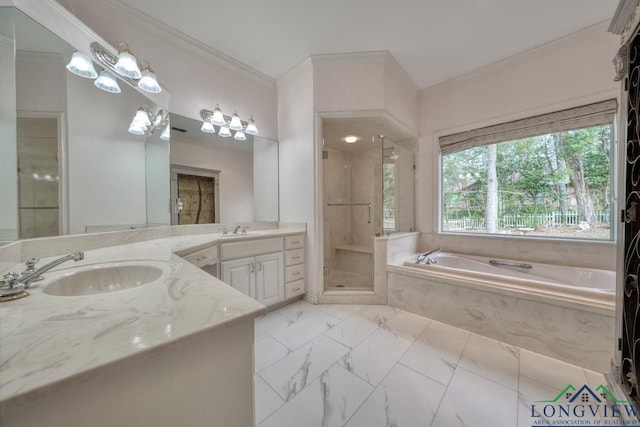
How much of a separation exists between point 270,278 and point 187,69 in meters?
2.26

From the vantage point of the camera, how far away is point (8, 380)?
0.37 m

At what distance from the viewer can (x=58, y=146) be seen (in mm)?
1354

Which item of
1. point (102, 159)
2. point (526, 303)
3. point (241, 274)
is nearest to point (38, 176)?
point (102, 159)

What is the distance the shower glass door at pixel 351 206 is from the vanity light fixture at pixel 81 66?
2.17 meters

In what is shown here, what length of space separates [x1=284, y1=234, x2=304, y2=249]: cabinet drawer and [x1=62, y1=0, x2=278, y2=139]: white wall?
1354 mm

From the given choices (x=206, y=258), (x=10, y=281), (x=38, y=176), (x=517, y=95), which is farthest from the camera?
(x=517, y=95)

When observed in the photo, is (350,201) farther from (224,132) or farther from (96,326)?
(96,326)

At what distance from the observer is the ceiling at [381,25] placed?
1.84m

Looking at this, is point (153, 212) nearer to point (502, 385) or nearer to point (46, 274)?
point (46, 274)

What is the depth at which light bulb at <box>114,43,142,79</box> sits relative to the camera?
156 centimetres

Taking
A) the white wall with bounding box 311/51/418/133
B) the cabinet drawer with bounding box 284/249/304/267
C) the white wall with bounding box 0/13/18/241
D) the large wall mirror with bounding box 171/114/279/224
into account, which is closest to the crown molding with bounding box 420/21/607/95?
the white wall with bounding box 311/51/418/133

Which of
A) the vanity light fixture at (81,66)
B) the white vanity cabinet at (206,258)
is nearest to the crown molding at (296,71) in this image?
the vanity light fixture at (81,66)

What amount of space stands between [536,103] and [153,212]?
389cm

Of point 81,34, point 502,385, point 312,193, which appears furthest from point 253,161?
point 502,385
